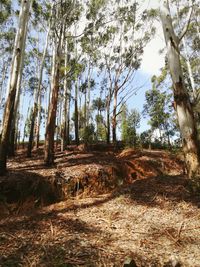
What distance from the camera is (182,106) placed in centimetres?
536

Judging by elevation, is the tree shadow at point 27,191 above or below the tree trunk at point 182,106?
below

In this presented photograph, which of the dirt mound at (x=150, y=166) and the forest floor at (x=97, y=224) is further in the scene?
the dirt mound at (x=150, y=166)

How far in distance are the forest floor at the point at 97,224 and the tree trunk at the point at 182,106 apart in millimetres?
688

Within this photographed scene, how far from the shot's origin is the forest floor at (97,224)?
2.98 m

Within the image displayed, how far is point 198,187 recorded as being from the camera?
4727 mm

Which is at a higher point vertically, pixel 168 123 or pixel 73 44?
pixel 73 44

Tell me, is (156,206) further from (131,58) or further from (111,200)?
(131,58)

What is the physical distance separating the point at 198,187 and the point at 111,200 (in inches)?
71.5

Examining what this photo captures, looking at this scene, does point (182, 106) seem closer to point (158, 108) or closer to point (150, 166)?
point (150, 166)

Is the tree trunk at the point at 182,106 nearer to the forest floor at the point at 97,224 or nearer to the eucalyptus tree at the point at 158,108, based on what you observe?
the forest floor at the point at 97,224

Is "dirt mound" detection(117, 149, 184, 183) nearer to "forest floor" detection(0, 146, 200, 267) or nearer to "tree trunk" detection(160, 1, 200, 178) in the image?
"forest floor" detection(0, 146, 200, 267)

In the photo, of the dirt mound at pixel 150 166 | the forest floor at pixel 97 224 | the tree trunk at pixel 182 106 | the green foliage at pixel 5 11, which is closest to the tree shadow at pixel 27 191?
the forest floor at pixel 97 224

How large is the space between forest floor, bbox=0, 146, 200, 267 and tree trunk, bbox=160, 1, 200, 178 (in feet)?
2.26

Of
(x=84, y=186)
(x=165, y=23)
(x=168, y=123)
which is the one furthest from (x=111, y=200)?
(x=168, y=123)
